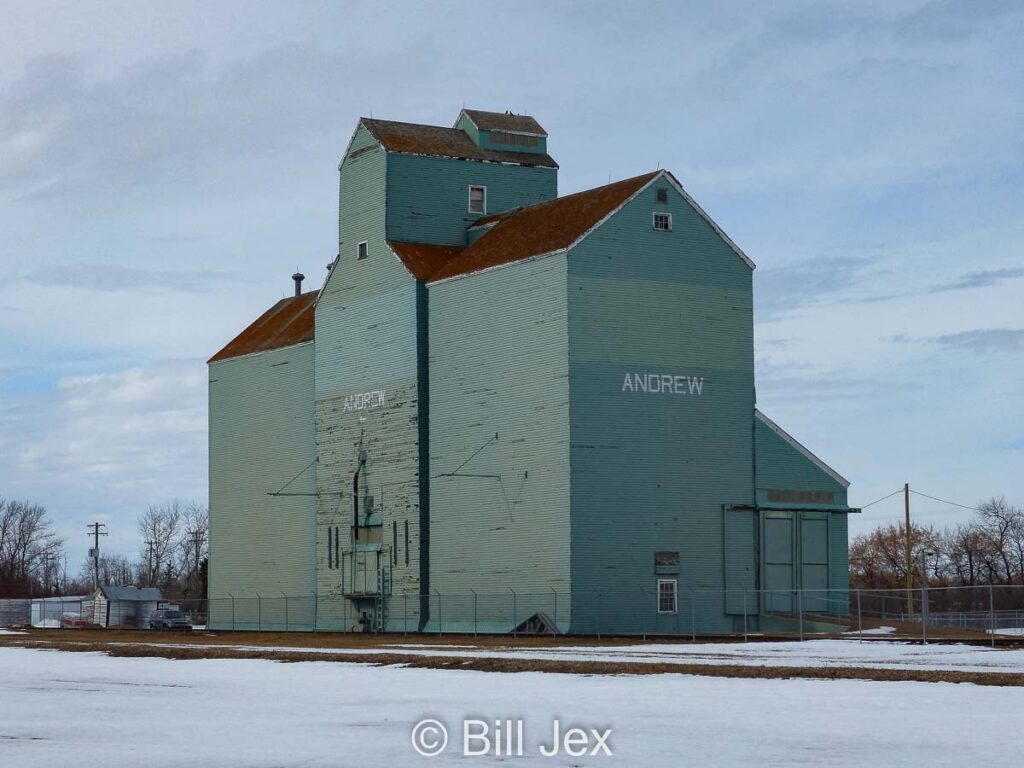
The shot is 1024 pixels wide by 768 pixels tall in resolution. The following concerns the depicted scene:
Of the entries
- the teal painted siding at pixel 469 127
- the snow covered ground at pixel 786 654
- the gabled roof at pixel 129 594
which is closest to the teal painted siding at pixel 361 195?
the teal painted siding at pixel 469 127

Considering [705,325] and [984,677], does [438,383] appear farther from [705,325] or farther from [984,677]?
[984,677]

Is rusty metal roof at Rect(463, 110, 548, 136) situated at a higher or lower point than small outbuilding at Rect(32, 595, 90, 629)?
higher

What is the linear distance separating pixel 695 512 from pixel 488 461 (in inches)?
328

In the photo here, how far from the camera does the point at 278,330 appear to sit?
87.7 meters

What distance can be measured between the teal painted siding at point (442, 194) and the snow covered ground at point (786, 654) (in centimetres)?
2544

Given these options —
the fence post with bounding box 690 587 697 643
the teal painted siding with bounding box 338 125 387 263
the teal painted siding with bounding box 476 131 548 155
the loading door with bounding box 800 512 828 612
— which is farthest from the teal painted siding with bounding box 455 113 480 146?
the fence post with bounding box 690 587 697 643

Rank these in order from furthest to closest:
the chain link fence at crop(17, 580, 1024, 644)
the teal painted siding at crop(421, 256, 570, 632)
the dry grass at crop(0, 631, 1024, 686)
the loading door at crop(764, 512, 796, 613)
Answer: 1. the loading door at crop(764, 512, 796, 613)
2. the teal painted siding at crop(421, 256, 570, 632)
3. the chain link fence at crop(17, 580, 1024, 644)
4. the dry grass at crop(0, 631, 1024, 686)

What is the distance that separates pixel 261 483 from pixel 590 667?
5036cm

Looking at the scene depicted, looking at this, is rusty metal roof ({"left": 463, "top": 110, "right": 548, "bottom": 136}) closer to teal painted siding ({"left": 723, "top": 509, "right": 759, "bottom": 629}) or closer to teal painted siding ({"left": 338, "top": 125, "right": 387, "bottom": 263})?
teal painted siding ({"left": 338, "top": 125, "right": 387, "bottom": 263})

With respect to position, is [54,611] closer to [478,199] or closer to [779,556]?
[478,199]

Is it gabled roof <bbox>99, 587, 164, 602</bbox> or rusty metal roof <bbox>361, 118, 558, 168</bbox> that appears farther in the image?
gabled roof <bbox>99, 587, 164, 602</bbox>

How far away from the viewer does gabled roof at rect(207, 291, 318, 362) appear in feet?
276

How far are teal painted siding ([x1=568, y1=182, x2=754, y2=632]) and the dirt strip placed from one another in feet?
59.1

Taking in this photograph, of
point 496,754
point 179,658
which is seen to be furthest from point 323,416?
point 496,754
